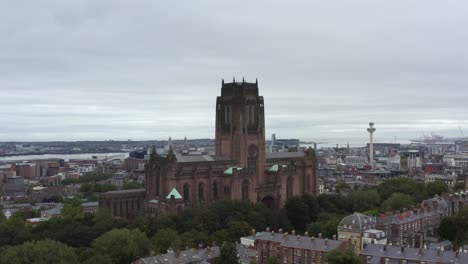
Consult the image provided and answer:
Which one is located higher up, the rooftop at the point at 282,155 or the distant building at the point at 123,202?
the rooftop at the point at 282,155

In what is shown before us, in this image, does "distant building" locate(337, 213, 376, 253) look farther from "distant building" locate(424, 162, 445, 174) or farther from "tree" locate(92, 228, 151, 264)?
"distant building" locate(424, 162, 445, 174)

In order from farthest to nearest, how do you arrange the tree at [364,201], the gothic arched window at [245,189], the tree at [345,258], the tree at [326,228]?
1. the tree at [364,201]
2. the gothic arched window at [245,189]
3. the tree at [326,228]
4. the tree at [345,258]

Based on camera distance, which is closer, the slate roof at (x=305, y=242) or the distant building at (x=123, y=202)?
the slate roof at (x=305, y=242)

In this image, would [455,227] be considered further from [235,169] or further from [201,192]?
[201,192]

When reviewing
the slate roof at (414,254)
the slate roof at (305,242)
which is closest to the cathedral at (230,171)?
the slate roof at (305,242)

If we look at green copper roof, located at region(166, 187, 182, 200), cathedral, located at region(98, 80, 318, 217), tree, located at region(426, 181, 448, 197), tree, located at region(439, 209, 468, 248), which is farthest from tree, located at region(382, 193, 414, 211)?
green copper roof, located at region(166, 187, 182, 200)

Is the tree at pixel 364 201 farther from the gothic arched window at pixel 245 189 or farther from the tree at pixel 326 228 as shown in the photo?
the tree at pixel 326 228

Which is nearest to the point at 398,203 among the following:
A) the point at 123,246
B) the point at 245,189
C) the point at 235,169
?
the point at 245,189
